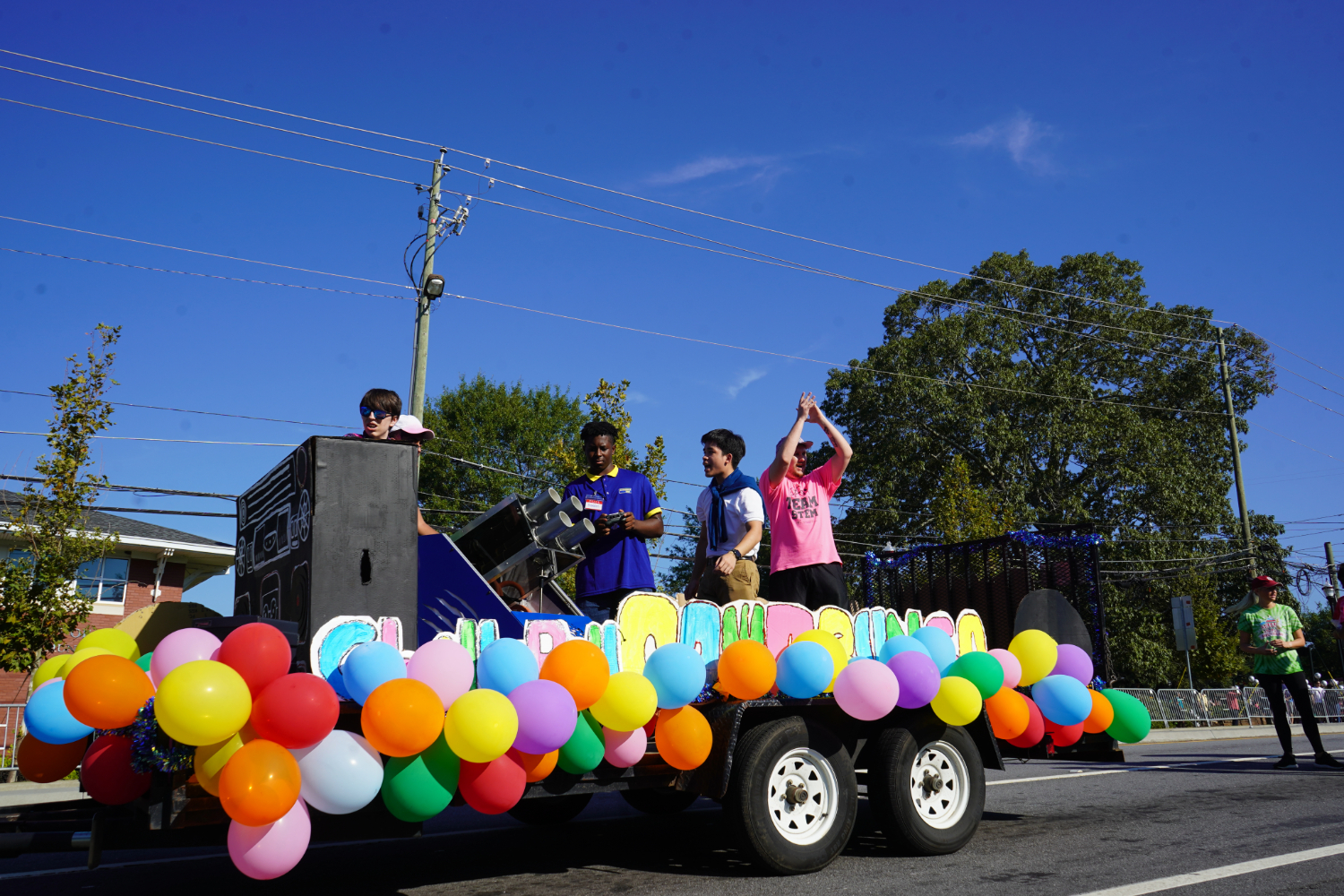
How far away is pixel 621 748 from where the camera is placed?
4.05 metres

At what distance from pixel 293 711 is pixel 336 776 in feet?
1.00

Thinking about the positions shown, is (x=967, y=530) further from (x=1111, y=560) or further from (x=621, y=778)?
(x=621, y=778)

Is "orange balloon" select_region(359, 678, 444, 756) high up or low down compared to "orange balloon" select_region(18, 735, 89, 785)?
up

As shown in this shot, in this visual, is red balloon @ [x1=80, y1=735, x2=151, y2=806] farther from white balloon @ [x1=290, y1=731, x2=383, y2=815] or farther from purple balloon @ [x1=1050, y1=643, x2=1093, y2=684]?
purple balloon @ [x1=1050, y1=643, x2=1093, y2=684]

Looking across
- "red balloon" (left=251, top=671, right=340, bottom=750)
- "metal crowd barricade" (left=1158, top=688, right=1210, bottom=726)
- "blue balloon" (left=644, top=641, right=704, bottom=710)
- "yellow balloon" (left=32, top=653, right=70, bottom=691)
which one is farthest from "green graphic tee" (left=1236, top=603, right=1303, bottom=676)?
"metal crowd barricade" (left=1158, top=688, right=1210, bottom=726)

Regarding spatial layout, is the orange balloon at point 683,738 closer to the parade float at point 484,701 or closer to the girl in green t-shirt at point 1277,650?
the parade float at point 484,701

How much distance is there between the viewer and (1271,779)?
757cm

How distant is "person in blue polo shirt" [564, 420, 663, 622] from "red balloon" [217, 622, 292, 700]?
2.32m

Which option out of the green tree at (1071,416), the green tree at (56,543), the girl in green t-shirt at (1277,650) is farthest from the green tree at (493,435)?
the girl in green t-shirt at (1277,650)

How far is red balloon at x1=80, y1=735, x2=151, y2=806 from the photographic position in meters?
3.44

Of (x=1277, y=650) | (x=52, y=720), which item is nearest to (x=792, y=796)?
(x=52, y=720)

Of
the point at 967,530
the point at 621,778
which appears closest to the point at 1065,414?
the point at 967,530

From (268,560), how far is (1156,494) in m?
29.9

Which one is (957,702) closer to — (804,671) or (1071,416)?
(804,671)
